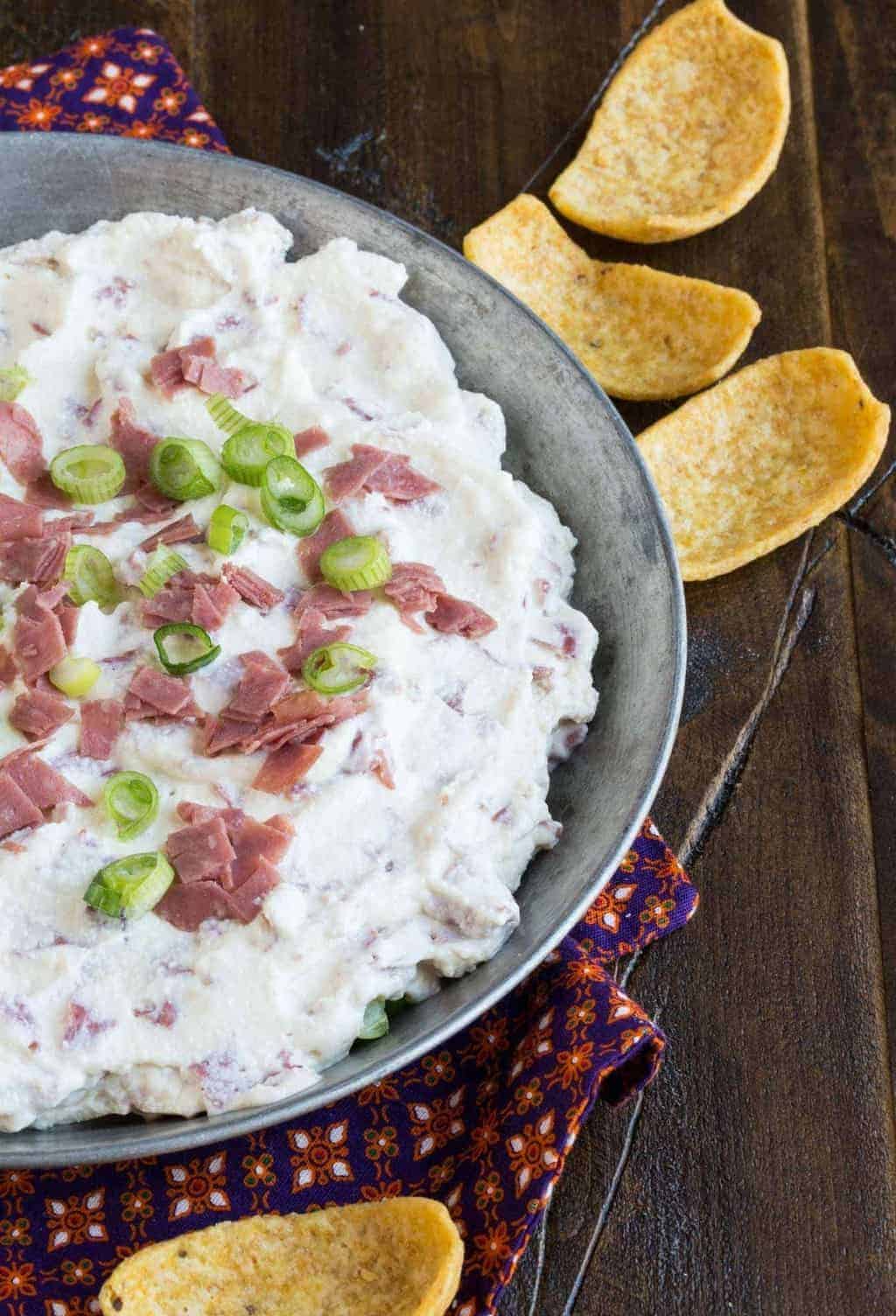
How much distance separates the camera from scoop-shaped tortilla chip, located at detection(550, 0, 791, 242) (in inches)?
194

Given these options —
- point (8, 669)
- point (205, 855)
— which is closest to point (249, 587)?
point (8, 669)

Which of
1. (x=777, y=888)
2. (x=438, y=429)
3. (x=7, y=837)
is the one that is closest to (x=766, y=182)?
(x=438, y=429)

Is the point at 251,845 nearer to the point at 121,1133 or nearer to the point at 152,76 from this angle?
the point at 121,1133

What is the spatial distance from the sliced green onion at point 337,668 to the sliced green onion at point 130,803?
0.46m

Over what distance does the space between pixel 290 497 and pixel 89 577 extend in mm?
544

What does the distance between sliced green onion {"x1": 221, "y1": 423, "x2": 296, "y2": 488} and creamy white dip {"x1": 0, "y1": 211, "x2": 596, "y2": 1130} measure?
6 cm

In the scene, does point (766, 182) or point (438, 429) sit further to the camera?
point (766, 182)

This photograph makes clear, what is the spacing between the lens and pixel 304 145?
5.21m

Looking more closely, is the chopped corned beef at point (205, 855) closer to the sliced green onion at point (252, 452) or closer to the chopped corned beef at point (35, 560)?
the chopped corned beef at point (35, 560)

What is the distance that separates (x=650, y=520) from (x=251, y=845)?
4.82ft

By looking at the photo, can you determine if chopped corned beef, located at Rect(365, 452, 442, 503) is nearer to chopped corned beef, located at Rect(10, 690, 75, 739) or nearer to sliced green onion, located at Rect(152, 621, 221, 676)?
sliced green onion, located at Rect(152, 621, 221, 676)

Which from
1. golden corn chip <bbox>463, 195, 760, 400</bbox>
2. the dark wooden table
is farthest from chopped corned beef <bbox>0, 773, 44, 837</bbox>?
golden corn chip <bbox>463, 195, 760, 400</bbox>

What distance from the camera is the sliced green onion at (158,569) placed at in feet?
11.9

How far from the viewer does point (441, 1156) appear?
3.58 meters
